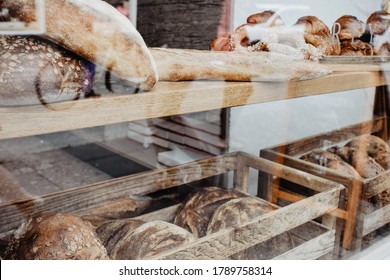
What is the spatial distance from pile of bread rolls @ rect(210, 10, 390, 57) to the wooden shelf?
0.63 ft

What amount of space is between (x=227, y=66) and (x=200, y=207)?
58 cm

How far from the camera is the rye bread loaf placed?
1.38 meters

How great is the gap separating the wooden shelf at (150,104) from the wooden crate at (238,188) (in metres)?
0.36

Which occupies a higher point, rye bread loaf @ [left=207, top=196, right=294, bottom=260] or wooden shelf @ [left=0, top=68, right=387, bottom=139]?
wooden shelf @ [left=0, top=68, right=387, bottom=139]

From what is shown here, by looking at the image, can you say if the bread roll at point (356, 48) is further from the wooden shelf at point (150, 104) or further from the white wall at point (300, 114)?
the wooden shelf at point (150, 104)

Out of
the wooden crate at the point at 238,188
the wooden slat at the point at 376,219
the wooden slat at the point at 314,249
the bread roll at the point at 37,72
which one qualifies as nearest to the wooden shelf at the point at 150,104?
the bread roll at the point at 37,72

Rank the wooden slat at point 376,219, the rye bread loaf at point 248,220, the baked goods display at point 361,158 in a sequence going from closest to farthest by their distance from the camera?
1. the rye bread loaf at point 248,220
2. the wooden slat at point 376,219
3. the baked goods display at point 361,158

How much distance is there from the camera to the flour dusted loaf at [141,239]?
1.20 meters

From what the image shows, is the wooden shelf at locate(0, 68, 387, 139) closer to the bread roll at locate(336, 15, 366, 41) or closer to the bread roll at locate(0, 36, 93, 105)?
the bread roll at locate(0, 36, 93, 105)

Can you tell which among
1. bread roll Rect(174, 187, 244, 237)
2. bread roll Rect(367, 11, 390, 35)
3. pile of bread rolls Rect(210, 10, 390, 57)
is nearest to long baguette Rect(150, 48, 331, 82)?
pile of bread rolls Rect(210, 10, 390, 57)

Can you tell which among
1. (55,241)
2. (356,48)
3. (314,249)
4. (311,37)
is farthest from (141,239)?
(356,48)

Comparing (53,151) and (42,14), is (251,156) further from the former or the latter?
(42,14)

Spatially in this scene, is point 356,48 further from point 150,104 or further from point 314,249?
point 150,104
